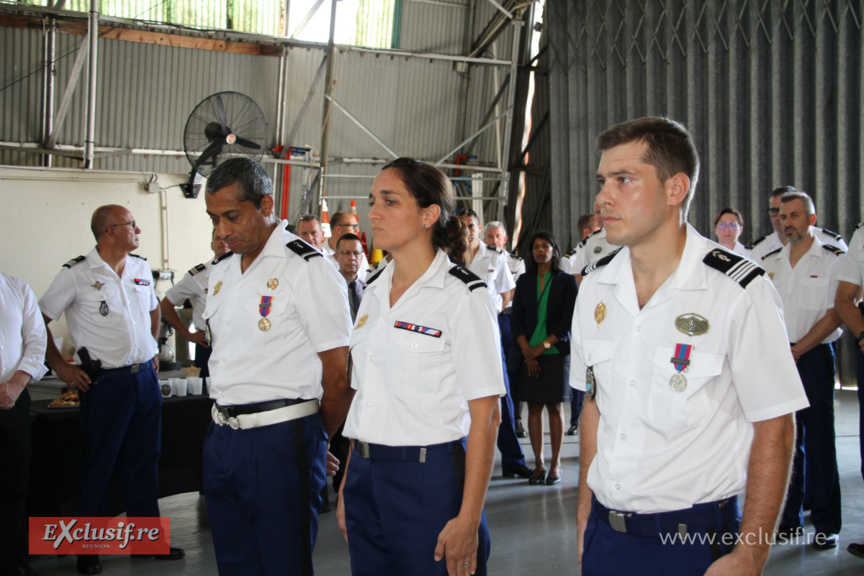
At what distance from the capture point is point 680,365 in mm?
1579

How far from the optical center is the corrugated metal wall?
7.46 meters

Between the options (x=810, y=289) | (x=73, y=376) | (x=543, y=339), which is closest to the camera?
(x=73, y=376)

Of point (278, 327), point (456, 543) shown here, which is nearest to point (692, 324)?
point (456, 543)

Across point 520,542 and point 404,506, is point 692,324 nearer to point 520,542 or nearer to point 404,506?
point 404,506

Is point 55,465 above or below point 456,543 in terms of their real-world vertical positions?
below

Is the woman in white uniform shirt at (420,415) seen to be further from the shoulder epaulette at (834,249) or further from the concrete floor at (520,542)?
the shoulder epaulette at (834,249)

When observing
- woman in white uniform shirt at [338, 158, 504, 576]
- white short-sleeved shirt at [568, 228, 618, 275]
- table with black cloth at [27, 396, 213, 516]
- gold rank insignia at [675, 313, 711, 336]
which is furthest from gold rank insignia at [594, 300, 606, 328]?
white short-sleeved shirt at [568, 228, 618, 275]

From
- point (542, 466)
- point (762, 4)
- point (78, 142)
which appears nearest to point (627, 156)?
point (542, 466)

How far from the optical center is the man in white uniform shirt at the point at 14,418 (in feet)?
10.7

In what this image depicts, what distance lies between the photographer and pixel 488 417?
1.95 meters

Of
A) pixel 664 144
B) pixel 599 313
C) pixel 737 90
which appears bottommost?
pixel 599 313

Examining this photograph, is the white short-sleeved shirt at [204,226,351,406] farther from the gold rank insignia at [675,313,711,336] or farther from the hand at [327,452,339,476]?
the gold rank insignia at [675,313,711,336]

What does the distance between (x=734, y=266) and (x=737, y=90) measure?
7615 mm

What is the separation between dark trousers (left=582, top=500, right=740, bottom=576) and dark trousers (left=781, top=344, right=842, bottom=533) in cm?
251
